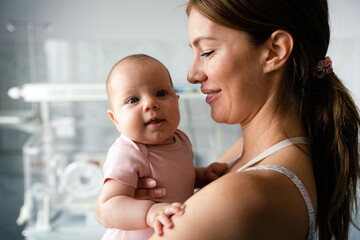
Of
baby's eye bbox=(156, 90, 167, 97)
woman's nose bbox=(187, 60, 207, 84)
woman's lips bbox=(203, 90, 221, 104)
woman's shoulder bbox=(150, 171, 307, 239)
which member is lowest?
woman's shoulder bbox=(150, 171, 307, 239)

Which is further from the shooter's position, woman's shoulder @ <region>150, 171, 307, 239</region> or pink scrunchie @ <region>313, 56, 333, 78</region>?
pink scrunchie @ <region>313, 56, 333, 78</region>

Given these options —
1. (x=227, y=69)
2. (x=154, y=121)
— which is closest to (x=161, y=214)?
(x=154, y=121)

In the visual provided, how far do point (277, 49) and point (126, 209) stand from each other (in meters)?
0.45

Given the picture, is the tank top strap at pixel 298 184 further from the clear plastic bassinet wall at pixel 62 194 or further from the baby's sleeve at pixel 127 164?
the clear plastic bassinet wall at pixel 62 194

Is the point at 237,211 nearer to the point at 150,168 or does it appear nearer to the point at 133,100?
the point at 150,168

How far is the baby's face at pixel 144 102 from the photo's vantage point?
2.66ft

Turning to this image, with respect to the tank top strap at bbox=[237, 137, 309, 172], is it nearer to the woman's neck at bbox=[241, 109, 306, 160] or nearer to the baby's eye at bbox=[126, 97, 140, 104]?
the woman's neck at bbox=[241, 109, 306, 160]

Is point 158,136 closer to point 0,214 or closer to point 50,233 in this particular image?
point 50,233

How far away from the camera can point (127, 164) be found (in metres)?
0.76

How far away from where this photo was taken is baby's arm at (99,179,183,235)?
68cm

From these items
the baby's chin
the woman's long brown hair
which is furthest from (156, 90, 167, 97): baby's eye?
the woman's long brown hair

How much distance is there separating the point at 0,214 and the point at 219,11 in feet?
9.72

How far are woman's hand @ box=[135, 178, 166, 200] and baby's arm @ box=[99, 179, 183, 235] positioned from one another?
0.07ft

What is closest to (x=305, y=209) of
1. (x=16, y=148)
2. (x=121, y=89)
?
(x=121, y=89)
